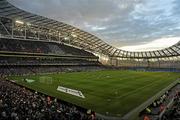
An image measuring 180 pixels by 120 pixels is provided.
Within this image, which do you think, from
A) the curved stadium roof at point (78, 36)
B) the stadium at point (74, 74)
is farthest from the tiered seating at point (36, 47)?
the curved stadium roof at point (78, 36)

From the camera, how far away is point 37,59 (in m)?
93.1

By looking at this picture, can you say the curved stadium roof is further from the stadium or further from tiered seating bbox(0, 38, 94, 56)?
tiered seating bbox(0, 38, 94, 56)

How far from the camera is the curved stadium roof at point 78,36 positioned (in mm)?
88938

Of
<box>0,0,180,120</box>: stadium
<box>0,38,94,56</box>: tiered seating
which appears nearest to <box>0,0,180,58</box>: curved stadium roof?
<box>0,0,180,120</box>: stadium

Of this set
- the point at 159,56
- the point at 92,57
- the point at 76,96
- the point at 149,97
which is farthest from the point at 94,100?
the point at 159,56

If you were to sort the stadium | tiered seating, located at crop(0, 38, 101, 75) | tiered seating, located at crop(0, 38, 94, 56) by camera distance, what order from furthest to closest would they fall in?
tiered seating, located at crop(0, 38, 94, 56) → tiered seating, located at crop(0, 38, 101, 75) → the stadium

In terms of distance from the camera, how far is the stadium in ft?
90.2

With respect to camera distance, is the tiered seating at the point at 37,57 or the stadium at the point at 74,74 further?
the tiered seating at the point at 37,57

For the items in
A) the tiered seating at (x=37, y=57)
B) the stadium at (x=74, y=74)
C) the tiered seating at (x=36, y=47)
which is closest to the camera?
the stadium at (x=74, y=74)

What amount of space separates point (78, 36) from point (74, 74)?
41.1 meters

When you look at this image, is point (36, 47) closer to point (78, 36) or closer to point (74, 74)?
point (78, 36)

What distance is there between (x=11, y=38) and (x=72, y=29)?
2931 centimetres

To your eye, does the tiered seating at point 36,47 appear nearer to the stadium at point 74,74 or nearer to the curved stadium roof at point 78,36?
the stadium at point 74,74

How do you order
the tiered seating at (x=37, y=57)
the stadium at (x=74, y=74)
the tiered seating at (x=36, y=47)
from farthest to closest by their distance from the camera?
1. the tiered seating at (x=36, y=47)
2. the tiered seating at (x=37, y=57)
3. the stadium at (x=74, y=74)
